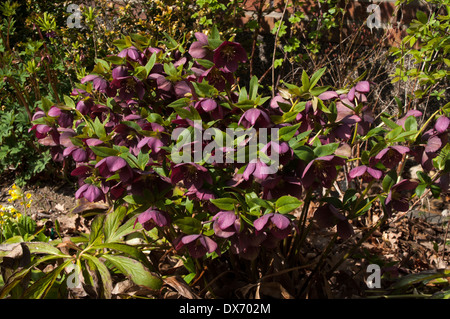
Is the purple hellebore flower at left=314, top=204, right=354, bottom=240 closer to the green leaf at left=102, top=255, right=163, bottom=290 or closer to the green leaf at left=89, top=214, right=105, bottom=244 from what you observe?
the green leaf at left=102, top=255, right=163, bottom=290

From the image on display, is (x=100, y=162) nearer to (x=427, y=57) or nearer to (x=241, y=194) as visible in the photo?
(x=241, y=194)

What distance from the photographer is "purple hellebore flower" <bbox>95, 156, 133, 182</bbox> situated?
1168mm

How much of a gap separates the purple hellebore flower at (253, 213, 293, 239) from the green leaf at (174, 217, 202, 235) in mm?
221

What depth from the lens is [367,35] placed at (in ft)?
10.9

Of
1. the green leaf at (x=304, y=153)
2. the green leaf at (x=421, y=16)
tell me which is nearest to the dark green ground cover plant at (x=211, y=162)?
the green leaf at (x=304, y=153)

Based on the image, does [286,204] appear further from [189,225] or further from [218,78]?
[218,78]

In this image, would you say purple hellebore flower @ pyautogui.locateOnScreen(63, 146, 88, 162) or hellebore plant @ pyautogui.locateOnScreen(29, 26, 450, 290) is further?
purple hellebore flower @ pyautogui.locateOnScreen(63, 146, 88, 162)

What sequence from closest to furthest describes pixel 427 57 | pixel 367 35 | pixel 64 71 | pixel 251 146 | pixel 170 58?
pixel 251 146
pixel 170 58
pixel 427 57
pixel 64 71
pixel 367 35

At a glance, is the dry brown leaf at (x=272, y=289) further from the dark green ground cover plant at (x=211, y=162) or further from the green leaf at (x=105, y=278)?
the green leaf at (x=105, y=278)

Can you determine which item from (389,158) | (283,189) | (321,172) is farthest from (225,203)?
(389,158)

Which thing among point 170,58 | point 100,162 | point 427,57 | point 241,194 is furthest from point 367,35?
Answer: point 100,162

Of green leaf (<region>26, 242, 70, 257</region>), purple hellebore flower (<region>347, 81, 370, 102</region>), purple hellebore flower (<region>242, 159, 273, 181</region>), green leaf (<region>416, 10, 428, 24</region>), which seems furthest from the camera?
green leaf (<region>416, 10, 428, 24</region>)

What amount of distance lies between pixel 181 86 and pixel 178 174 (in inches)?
13.4

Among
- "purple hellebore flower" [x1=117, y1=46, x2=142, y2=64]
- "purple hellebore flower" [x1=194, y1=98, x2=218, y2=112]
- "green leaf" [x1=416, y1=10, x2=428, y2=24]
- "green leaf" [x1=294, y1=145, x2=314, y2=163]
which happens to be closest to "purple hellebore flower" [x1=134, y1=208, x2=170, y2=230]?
"purple hellebore flower" [x1=194, y1=98, x2=218, y2=112]
